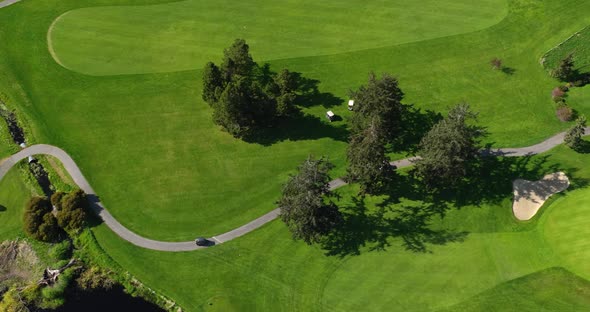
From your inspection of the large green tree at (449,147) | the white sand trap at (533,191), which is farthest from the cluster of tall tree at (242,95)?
the white sand trap at (533,191)

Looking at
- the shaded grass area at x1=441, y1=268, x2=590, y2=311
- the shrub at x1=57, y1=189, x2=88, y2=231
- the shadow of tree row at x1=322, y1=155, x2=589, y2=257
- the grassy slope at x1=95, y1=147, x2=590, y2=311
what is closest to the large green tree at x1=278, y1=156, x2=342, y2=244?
the shadow of tree row at x1=322, y1=155, x2=589, y2=257

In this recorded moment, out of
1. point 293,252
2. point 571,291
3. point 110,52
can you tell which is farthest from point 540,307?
point 110,52

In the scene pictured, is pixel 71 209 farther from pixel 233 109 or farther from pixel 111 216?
pixel 233 109

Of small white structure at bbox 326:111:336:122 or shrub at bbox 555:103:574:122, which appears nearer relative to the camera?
shrub at bbox 555:103:574:122

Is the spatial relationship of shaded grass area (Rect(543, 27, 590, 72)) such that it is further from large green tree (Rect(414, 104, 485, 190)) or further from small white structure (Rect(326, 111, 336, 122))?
small white structure (Rect(326, 111, 336, 122))

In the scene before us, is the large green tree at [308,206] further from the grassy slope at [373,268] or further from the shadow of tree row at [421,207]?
the grassy slope at [373,268]

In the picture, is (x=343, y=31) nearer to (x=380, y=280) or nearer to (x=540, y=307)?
(x=380, y=280)
